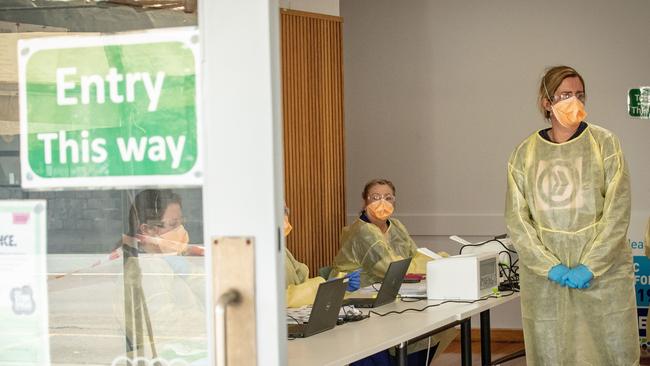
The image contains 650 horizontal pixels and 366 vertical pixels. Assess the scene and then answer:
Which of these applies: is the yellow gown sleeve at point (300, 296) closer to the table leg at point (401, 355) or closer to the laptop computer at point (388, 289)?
the laptop computer at point (388, 289)

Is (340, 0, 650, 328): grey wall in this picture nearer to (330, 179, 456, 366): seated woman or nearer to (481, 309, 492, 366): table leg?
(330, 179, 456, 366): seated woman

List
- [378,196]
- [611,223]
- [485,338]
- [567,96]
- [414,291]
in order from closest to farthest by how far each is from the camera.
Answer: [611,223] < [567,96] < [414,291] < [485,338] < [378,196]

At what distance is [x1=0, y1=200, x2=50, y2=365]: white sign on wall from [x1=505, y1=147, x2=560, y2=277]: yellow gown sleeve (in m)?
2.59

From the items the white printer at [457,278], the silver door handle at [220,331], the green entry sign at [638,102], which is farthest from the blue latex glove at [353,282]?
the green entry sign at [638,102]

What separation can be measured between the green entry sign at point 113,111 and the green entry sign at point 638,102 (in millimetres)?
5958

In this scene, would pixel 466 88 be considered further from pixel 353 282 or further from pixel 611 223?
pixel 611 223

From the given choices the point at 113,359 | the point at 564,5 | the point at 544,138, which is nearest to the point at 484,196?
the point at 564,5

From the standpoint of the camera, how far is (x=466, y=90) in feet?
27.2

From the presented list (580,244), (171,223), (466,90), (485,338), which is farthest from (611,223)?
(466,90)

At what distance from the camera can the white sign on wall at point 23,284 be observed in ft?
8.00

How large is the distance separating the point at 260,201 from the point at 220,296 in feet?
0.75

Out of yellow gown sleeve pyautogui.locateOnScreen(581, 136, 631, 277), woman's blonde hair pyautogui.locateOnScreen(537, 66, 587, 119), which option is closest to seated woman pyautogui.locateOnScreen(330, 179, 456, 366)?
yellow gown sleeve pyautogui.locateOnScreen(581, 136, 631, 277)

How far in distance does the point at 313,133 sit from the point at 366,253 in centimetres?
119

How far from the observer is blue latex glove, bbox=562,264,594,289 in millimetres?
4387
